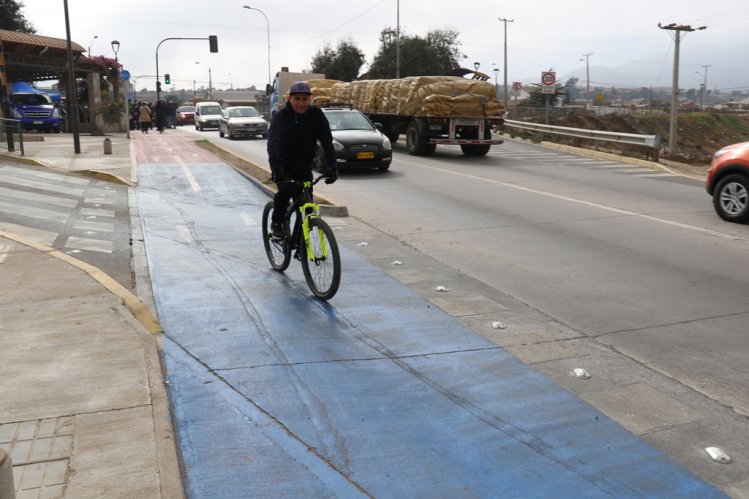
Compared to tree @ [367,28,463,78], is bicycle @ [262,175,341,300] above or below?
below

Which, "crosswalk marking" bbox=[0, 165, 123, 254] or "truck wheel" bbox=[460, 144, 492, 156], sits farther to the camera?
"truck wheel" bbox=[460, 144, 492, 156]

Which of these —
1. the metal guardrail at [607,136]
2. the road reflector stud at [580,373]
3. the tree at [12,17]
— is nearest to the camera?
the road reflector stud at [580,373]

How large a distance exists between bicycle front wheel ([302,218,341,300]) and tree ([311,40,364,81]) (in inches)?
2590

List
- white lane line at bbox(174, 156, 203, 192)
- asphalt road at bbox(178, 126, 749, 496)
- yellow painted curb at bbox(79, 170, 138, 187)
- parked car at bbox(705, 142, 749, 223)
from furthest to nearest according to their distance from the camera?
yellow painted curb at bbox(79, 170, 138, 187)
white lane line at bbox(174, 156, 203, 192)
parked car at bbox(705, 142, 749, 223)
asphalt road at bbox(178, 126, 749, 496)

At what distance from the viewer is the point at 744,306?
6.30m

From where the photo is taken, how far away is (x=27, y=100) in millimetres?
35000

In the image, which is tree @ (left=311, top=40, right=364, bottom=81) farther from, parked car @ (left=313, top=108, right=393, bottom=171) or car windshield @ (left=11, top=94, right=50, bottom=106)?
parked car @ (left=313, top=108, right=393, bottom=171)

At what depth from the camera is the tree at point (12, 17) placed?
53875mm

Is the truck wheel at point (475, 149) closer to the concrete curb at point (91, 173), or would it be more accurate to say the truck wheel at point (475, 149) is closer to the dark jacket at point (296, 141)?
the concrete curb at point (91, 173)

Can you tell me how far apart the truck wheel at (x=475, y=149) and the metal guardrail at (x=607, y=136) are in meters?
3.96

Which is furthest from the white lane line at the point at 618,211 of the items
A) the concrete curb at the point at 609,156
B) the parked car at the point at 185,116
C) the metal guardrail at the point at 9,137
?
the parked car at the point at 185,116

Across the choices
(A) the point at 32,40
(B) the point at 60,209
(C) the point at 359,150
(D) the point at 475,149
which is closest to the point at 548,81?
(D) the point at 475,149

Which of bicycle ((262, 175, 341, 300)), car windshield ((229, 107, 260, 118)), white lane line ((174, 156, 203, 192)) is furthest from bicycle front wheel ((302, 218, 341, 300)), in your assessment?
car windshield ((229, 107, 260, 118))

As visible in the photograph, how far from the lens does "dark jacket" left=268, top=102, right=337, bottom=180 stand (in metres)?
6.49
